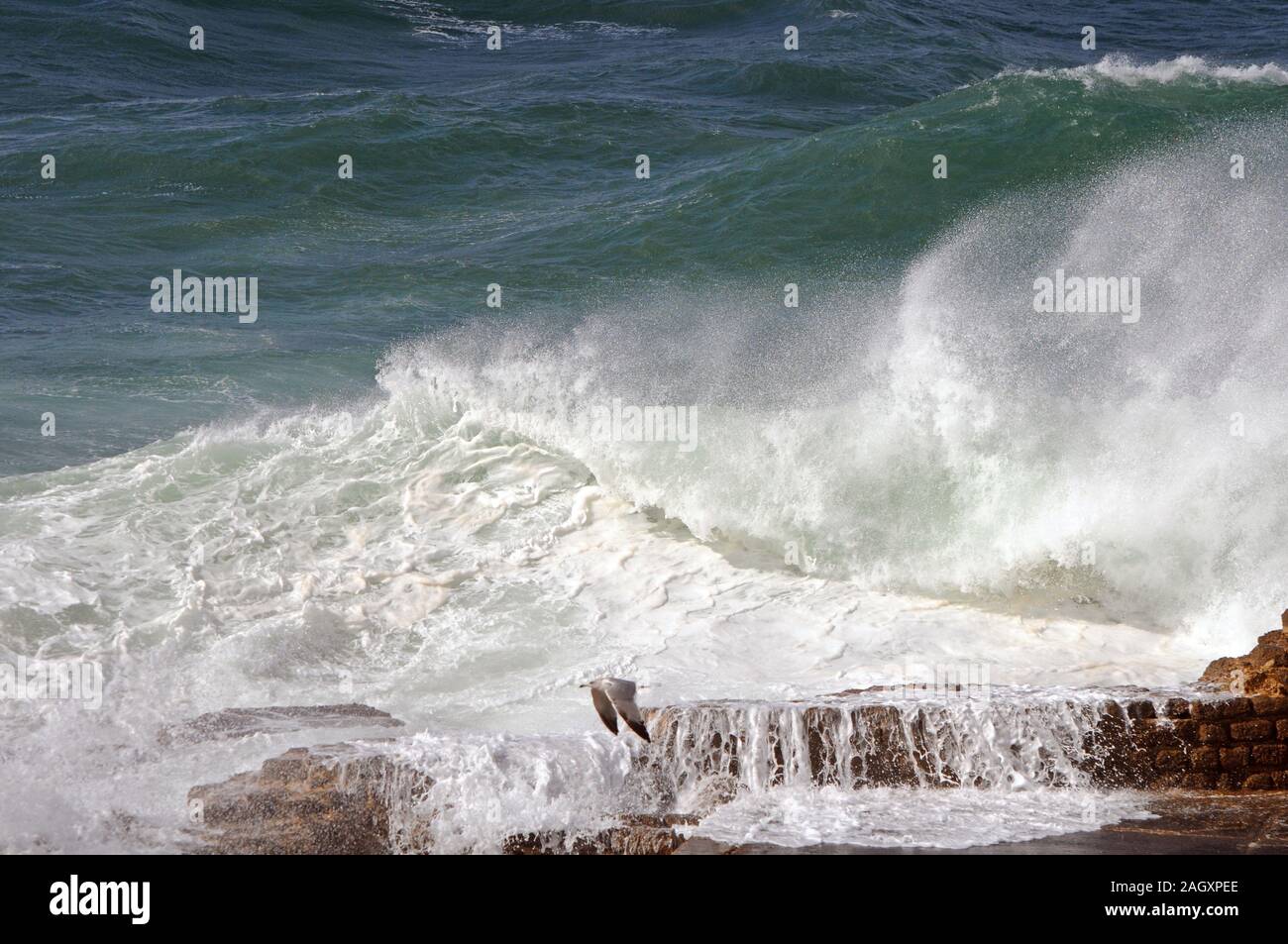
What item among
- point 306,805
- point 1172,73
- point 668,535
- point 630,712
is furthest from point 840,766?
point 1172,73

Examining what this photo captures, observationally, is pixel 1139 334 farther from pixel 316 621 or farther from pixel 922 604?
pixel 316 621

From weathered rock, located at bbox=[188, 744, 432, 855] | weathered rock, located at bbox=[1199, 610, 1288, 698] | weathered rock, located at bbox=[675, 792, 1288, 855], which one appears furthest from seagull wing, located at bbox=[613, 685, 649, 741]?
weathered rock, located at bbox=[1199, 610, 1288, 698]

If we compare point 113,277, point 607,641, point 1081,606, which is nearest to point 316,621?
point 607,641

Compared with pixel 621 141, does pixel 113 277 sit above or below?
below

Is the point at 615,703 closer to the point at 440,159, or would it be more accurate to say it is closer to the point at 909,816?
the point at 909,816

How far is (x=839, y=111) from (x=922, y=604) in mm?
14099

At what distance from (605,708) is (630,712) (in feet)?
0.37

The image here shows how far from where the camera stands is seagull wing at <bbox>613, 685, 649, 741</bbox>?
5.93m

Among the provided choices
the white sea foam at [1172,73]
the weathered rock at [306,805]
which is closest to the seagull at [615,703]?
the weathered rock at [306,805]

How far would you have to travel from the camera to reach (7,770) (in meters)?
6.06

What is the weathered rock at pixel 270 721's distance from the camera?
6484 millimetres

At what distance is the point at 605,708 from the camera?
6.00 metres

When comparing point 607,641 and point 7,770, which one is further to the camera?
point 607,641

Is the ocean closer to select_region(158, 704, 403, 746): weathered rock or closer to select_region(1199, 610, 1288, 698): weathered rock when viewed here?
select_region(158, 704, 403, 746): weathered rock
